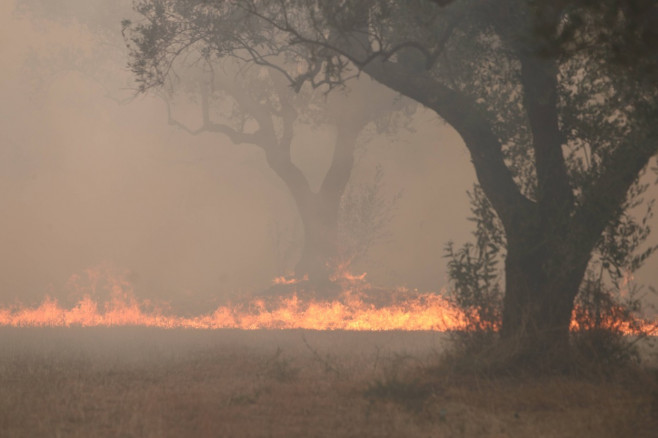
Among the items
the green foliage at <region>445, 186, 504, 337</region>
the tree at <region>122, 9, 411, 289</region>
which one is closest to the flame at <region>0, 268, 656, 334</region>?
the tree at <region>122, 9, 411, 289</region>

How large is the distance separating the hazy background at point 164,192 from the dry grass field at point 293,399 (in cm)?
2874

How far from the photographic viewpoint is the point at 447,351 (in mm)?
10969

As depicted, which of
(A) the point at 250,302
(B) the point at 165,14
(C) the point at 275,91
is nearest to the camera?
(B) the point at 165,14

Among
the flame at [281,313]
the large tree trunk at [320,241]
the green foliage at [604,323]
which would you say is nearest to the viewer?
the green foliage at [604,323]

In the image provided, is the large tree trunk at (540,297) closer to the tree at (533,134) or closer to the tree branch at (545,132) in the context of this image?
the tree at (533,134)

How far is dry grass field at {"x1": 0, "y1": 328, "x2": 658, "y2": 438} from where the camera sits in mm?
7680

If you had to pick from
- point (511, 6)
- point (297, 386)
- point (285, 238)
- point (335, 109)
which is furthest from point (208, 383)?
point (285, 238)

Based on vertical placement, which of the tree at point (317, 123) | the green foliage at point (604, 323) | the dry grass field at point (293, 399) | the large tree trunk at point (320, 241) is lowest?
the dry grass field at point (293, 399)

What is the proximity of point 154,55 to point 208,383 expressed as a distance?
6139 mm

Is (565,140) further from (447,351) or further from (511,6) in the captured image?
(447,351)

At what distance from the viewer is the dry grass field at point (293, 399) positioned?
25.2 feet

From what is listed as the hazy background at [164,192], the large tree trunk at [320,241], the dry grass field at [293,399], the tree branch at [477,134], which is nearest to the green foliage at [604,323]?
the dry grass field at [293,399]

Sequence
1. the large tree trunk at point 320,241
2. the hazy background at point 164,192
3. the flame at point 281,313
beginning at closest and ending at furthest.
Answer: the flame at point 281,313
the large tree trunk at point 320,241
the hazy background at point 164,192

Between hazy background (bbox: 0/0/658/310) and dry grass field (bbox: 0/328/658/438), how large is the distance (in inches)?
1131
